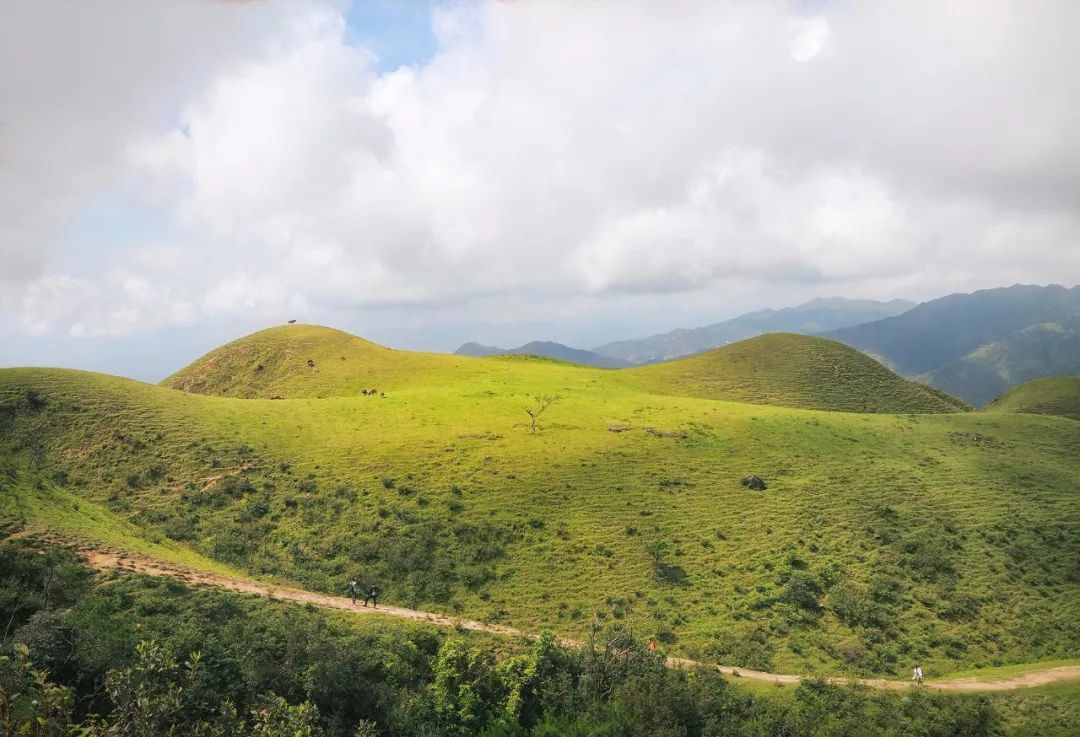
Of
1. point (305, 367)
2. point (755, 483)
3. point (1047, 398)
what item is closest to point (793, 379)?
point (755, 483)

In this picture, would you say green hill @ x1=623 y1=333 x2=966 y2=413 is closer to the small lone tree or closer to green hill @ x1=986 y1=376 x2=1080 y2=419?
the small lone tree

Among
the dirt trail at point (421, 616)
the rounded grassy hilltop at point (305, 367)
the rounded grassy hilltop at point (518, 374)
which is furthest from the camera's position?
the rounded grassy hilltop at point (518, 374)

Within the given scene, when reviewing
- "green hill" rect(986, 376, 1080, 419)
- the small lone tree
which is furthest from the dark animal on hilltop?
"green hill" rect(986, 376, 1080, 419)

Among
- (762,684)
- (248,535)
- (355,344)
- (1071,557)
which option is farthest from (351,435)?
(1071,557)

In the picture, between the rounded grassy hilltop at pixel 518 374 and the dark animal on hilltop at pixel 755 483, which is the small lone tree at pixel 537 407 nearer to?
the rounded grassy hilltop at pixel 518 374

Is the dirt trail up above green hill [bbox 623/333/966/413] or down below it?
below

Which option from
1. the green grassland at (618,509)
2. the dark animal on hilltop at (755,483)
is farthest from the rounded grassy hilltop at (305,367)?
the dark animal on hilltop at (755,483)
